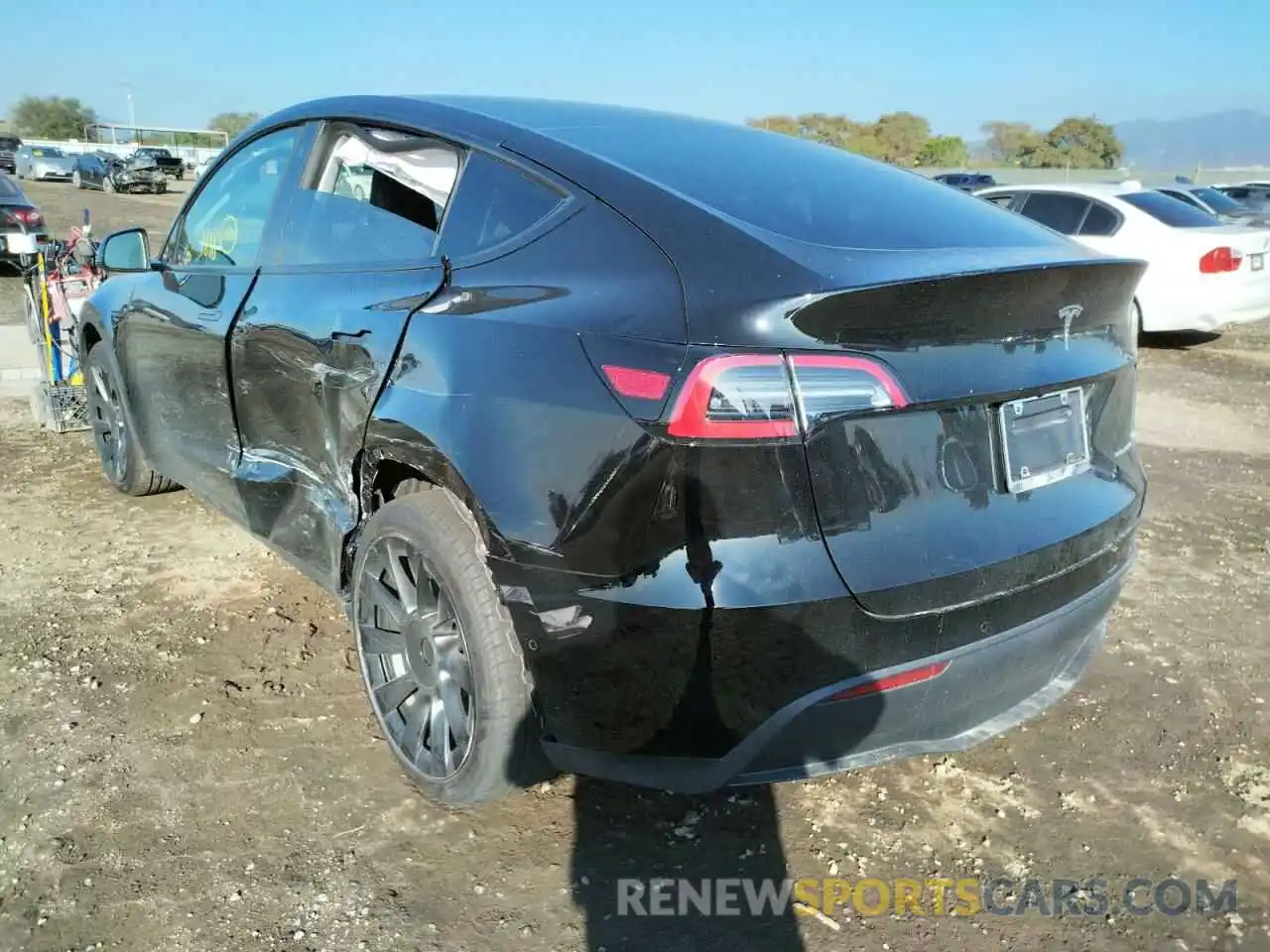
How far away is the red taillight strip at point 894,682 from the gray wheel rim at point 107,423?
3.64m

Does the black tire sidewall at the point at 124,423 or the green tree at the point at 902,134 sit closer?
the black tire sidewall at the point at 124,423

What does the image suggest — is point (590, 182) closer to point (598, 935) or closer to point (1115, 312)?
point (1115, 312)

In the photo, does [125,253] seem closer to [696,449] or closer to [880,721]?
[696,449]

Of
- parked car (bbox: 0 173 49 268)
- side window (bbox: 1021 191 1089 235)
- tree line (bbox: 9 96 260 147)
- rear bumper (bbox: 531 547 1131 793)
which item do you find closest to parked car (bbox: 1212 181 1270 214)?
side window (bbox: 1021 191 1089 235)

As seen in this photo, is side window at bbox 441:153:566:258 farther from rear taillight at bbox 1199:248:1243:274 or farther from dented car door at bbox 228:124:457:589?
rear taillight at bbox 1199:248:1243:274

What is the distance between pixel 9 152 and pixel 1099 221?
4567cm

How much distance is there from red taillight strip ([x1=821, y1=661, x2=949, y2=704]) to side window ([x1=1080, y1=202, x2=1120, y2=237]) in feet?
29.6

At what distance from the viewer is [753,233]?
2047mm

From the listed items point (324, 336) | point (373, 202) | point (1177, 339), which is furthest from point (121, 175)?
point (324, 336)

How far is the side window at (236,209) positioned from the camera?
10.9ft

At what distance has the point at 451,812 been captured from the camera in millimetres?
2584

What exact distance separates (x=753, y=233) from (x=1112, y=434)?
110 centimetres

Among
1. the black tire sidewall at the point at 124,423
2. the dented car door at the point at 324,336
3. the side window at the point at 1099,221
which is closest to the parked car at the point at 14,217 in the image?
the black tire sidewall at the point at 124,423

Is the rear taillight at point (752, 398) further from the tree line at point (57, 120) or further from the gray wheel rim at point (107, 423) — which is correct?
the tree line at point (57, 120)
